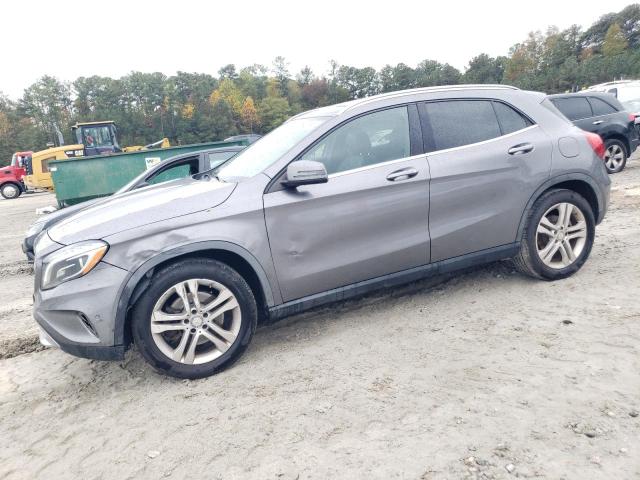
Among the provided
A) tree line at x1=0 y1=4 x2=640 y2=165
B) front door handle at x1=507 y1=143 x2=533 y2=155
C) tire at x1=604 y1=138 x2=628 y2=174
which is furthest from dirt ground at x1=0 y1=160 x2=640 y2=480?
tree line at x1=0 y1=4 x2=640 y2=165

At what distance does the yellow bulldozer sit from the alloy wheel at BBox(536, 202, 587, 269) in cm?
1689

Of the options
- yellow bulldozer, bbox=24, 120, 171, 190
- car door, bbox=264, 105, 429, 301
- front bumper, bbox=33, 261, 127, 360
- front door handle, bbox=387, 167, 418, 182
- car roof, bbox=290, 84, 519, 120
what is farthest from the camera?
yellow bulldozer, bbox=24, 120, 171, 190

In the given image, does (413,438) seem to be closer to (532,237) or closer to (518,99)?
(532,237)

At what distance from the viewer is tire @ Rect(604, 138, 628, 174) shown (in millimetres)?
9750

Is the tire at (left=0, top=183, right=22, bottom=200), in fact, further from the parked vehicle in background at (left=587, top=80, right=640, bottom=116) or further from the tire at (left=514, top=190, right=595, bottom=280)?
the tire at (left=514, top=190, right=595, bottom=280)

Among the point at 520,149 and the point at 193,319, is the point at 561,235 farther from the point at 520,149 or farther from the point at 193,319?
the point at 193,319

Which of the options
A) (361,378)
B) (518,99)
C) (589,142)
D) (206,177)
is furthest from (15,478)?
(589,142)

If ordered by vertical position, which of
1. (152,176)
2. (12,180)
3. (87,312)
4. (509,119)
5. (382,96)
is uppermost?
(382,96)

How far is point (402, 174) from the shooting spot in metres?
3.41

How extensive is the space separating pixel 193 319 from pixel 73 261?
2.61 ft

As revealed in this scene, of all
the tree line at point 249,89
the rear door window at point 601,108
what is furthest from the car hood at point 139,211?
the tree line at point 249,89

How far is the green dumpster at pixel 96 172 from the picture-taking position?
416 inches

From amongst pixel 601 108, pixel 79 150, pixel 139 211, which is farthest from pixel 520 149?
pixel 79 150

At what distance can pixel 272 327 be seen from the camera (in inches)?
150
